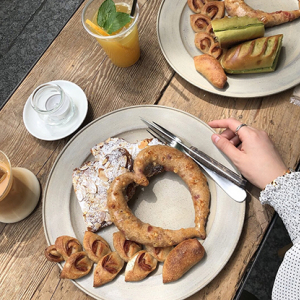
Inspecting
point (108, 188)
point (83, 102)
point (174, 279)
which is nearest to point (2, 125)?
point (83, 102)

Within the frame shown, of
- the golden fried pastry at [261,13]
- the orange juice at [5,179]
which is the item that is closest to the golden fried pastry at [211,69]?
the golden fried pastry at [261,13]

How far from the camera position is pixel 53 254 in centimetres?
115

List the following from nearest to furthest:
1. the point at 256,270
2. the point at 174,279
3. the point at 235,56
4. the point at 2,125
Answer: the point at 174,279, the point at 235,56, the point at 2,125, the point at 256,270

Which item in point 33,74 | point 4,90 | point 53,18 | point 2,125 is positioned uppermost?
point 33,74

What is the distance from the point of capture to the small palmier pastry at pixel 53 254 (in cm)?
115

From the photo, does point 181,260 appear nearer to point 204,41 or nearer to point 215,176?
point 215,176

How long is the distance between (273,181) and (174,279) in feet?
1.58

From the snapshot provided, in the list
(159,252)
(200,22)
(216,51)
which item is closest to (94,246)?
(159,252)

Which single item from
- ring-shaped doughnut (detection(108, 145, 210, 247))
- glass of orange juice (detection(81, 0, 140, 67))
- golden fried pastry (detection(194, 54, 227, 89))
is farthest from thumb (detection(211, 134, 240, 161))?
glass of orange juice (detection(81, 0, 140, 67))

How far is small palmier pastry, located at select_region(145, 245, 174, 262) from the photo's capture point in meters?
1.13

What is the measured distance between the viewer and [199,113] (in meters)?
1.37

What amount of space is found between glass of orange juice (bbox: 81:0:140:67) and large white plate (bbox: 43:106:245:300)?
10.1 inches

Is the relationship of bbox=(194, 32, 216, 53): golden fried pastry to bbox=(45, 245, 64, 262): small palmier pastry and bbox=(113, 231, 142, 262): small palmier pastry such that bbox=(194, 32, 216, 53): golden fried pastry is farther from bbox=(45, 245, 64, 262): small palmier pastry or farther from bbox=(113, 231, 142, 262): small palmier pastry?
bbox=(45, 245, 64, 262): small palmier pastry

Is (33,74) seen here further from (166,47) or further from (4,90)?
(4,90)
